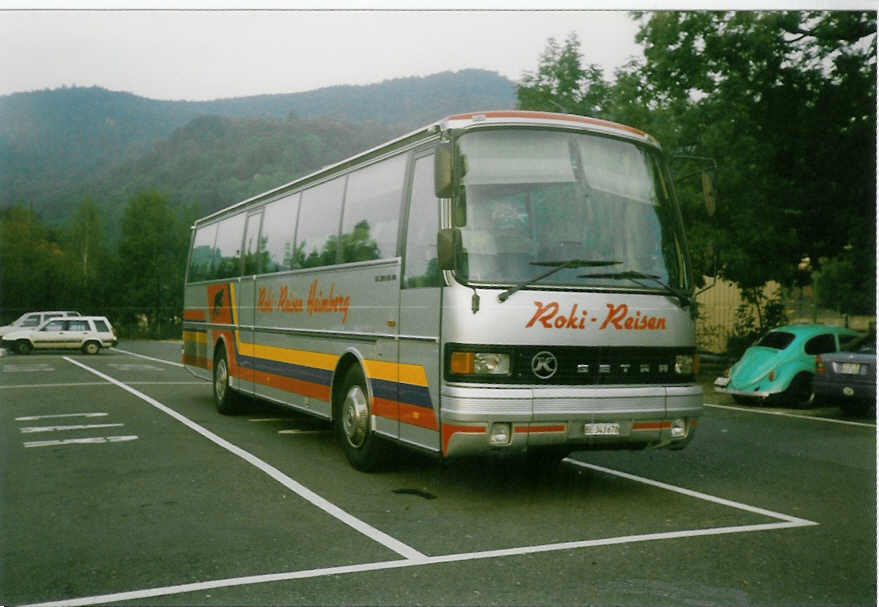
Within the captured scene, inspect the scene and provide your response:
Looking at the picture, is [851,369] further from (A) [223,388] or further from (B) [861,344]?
(A) [223,388]

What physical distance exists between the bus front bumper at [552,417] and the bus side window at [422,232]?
3.26 ft

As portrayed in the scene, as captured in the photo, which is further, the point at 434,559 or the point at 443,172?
the point at 443,172

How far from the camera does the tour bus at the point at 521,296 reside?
676 cm

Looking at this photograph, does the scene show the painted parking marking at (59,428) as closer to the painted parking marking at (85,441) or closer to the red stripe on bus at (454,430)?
the painted parking marking at (85,441)

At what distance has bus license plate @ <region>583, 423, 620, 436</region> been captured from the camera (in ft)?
22.7

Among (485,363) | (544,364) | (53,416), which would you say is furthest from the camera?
(53,416)

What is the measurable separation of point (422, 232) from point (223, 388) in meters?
6.86

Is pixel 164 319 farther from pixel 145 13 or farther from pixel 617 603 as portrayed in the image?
pixel 617 603

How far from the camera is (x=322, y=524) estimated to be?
654cm

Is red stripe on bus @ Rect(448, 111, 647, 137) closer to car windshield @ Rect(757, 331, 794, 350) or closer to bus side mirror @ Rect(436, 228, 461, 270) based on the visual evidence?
bus side mirror @ Rect(436, 228, 461, 270)

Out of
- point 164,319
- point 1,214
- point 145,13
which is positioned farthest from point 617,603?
point 164,319

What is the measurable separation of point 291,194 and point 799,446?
671 cm

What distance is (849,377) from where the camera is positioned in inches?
534

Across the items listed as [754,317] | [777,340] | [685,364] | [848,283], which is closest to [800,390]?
[777,340]
